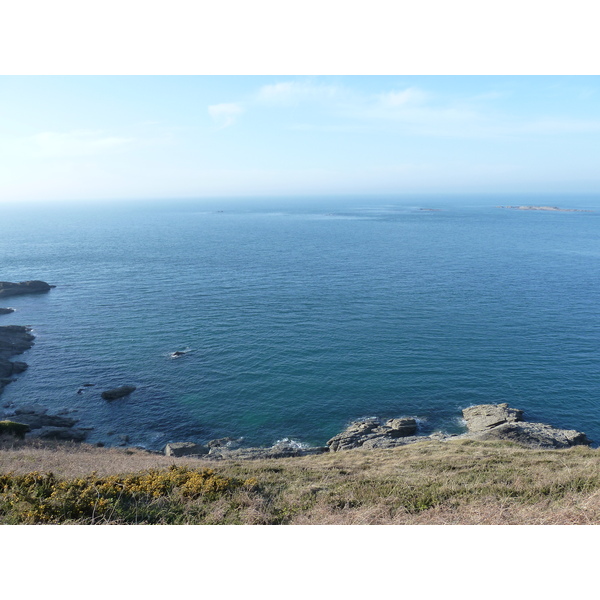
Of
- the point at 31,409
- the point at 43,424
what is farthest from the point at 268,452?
the point at 31,409

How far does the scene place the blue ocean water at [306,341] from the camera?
131ft

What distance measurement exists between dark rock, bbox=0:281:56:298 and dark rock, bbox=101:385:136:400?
49.8 metres

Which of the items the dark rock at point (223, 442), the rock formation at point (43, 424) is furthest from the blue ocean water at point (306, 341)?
the rock formation at point (43, 424)

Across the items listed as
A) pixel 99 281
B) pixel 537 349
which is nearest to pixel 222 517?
pixel 537 349

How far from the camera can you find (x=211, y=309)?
2633 inches

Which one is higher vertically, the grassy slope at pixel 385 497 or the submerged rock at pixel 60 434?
the grassy slope at pixel 385 497

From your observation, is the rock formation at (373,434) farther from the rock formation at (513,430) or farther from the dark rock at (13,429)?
the dark rock at (13,429)

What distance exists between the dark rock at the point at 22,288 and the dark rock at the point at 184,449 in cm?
6247

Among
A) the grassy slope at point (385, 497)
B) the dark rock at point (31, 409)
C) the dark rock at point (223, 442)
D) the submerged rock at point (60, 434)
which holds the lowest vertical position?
the dark rock at point (223, 442)

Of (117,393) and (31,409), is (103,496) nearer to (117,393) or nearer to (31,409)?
(117,393)

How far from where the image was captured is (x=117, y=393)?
42906 mm

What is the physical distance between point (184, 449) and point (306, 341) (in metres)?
23.4

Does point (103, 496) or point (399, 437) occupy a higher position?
point (103, 496)

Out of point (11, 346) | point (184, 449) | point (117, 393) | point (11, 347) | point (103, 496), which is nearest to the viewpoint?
point (103, 496)
